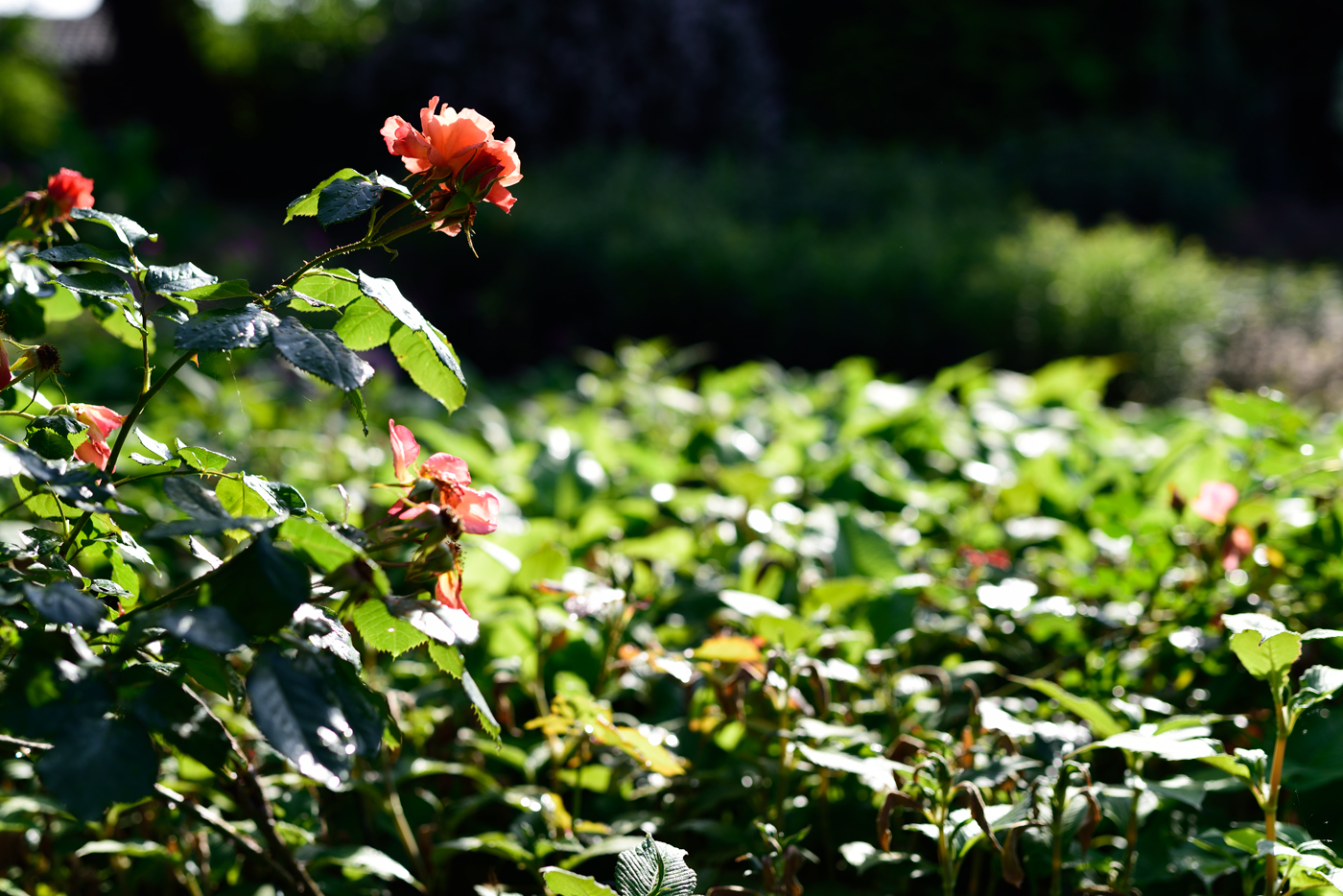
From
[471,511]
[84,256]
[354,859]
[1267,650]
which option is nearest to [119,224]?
[84,256]

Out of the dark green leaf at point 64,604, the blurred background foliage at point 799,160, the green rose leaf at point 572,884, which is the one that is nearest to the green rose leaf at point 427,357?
the dark green leaf at point 64,604

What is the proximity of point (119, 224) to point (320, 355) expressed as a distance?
30 cm

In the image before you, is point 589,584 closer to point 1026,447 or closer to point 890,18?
point 1026,447

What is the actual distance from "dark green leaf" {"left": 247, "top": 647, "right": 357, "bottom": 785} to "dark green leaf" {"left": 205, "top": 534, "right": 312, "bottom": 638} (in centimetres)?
2

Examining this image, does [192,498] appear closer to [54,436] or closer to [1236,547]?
[54,436]

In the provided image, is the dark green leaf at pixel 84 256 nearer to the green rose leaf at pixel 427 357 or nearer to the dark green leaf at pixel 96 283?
the dark green leaf at pixel 96 283

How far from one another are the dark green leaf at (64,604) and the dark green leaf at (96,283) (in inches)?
9.2

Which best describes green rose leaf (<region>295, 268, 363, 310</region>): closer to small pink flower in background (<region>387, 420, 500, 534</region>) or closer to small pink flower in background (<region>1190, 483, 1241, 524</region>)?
small pink flower in background (<region>387, 420, 500, 534</region>)

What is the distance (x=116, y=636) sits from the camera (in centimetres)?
71

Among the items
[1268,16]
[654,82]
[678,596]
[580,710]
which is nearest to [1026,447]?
[678,596]

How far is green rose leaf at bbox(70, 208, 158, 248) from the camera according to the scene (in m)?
0.81

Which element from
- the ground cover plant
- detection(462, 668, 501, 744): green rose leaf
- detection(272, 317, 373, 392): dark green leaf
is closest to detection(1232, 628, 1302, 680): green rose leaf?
the ground cover plant

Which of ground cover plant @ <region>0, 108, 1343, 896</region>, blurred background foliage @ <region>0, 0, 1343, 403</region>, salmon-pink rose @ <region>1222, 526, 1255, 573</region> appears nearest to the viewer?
ground cover plant @ <region>0, 108, 1343, 896</region>

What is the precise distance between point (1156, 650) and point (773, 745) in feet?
1.70
